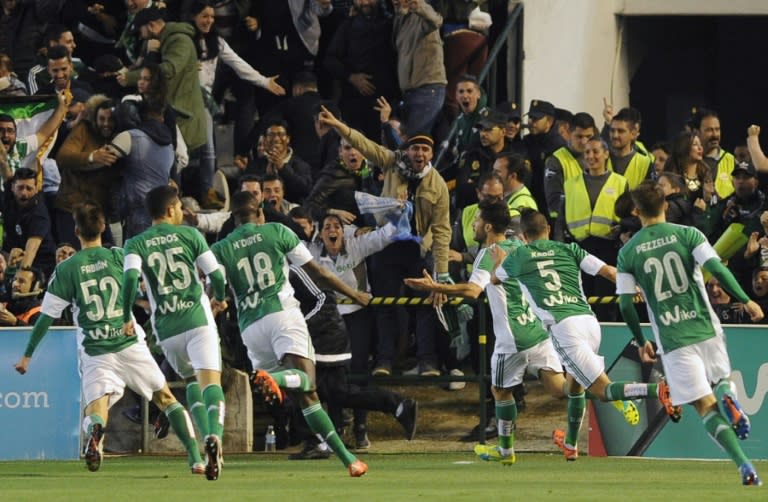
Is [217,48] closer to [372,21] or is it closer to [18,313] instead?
[372,21]

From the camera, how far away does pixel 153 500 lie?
37.7ft

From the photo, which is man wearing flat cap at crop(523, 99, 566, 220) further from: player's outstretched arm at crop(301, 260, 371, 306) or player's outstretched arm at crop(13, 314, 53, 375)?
player's outstretched arm at crop(13, 314, 53, 375)

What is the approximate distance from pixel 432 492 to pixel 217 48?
917cm

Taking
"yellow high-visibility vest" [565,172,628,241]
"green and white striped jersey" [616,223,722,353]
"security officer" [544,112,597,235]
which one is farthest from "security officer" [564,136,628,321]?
"green and white striped jersey" [616,223,722,353]

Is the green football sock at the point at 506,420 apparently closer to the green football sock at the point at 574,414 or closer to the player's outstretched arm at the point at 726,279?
the green football sock at the point at 574,414

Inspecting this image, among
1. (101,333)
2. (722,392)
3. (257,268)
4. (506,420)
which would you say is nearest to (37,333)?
(101,333)

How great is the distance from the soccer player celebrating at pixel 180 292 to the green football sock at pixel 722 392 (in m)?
3.64

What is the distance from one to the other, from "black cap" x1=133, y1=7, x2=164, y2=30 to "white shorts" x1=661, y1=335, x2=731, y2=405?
29.4 ft

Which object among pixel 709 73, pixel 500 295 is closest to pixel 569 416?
pixel 500 295

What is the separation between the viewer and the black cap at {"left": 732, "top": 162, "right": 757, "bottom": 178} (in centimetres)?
1702

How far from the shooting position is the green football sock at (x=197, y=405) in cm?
1370

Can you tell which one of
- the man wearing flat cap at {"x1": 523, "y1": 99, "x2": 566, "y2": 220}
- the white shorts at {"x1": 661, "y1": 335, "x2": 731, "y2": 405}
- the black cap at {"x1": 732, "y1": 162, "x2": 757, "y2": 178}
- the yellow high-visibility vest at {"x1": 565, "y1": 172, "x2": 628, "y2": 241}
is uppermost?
the man wearing flat cap at {"x1": 523, "y1": 99, "x2": 566, "y2": 220}

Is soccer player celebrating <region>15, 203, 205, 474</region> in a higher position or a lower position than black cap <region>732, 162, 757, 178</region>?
lower

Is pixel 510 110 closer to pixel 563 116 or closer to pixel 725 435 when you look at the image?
pixel 563 116
